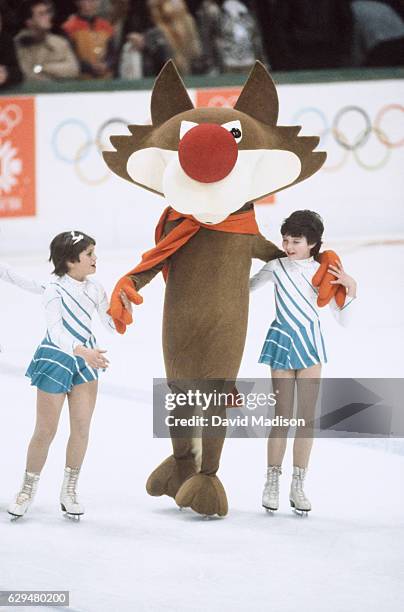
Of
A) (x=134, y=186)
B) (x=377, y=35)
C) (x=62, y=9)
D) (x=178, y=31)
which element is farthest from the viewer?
(x=377, y=35)

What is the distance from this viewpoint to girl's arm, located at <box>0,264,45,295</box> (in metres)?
3.09

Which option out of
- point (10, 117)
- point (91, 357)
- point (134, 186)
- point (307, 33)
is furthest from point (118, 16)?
point (91, 357)

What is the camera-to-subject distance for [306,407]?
317cm

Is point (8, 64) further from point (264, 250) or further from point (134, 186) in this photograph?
point (264, 250)

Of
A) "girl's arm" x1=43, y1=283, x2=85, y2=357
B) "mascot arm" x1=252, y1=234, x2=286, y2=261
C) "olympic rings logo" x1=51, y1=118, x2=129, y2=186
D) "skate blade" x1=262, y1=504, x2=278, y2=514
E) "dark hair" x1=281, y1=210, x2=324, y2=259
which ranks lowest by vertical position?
"skate blade" x1=262, y1=504, x2=278, y2=514

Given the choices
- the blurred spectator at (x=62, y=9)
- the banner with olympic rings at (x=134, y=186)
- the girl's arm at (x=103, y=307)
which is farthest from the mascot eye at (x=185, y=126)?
the blurred spectator at (x=62, y=9)

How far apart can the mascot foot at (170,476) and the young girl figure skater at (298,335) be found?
0.73ft

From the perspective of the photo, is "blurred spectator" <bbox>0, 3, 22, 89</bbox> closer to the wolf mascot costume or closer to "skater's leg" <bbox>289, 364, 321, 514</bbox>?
the wolf mascot costume

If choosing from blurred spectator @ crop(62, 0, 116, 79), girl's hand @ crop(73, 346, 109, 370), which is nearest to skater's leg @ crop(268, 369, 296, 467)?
girl's hand @ crop(73, 346, 109, 370)

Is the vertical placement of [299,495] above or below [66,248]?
below

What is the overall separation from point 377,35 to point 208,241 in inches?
205

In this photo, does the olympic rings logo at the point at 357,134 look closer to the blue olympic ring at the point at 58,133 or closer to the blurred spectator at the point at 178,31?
the blurred spectator at the point at 178,31

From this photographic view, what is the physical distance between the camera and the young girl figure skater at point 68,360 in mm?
3031

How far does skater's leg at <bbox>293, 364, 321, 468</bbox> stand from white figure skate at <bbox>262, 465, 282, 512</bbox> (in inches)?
2.3
